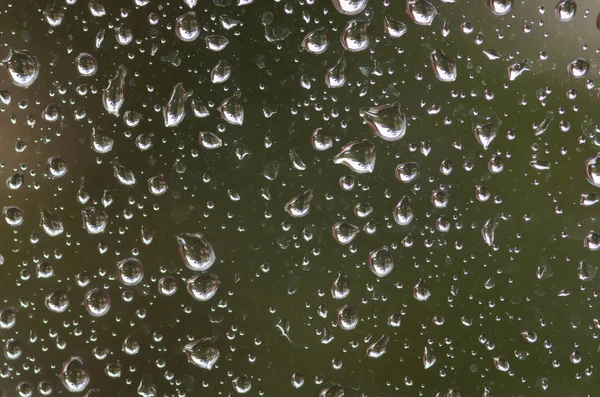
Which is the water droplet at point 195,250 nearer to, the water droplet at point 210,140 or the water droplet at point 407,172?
the water droplet at point 210,140

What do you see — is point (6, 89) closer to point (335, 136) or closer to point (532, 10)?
point (335, 136)

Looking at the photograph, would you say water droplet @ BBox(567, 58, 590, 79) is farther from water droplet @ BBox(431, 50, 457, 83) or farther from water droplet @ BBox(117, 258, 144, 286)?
water droplet @ BBox(117, 258, 144, 286)

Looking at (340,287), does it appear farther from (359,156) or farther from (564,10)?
(564,10)

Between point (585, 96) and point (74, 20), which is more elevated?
point (74, 20)

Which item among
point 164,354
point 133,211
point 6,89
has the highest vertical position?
point 6,89

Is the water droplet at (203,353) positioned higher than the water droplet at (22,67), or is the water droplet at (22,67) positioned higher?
the water droplet at (22,67)

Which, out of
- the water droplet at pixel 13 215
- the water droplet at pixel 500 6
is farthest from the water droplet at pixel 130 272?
the water droplet at pixel 500 6

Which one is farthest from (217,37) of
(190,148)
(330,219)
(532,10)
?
(532,10)
